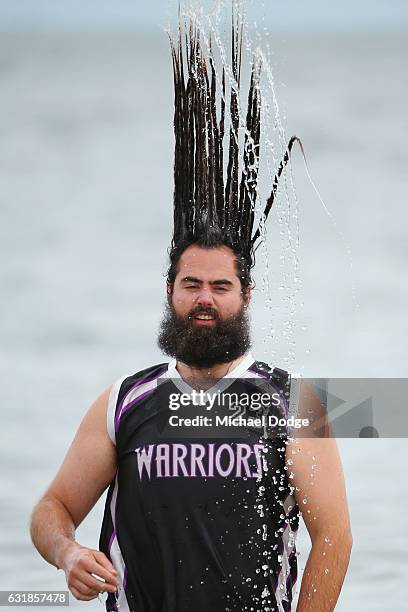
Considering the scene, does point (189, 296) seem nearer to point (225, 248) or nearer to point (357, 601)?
point (225, 248)

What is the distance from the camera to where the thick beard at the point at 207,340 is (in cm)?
335

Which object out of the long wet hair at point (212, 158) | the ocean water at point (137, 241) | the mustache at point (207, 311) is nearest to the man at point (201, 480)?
the mustache at point (207, 311)

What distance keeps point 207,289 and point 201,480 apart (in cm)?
44

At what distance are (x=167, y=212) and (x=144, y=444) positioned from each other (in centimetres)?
578

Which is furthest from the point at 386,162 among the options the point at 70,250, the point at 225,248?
the point at 225,248

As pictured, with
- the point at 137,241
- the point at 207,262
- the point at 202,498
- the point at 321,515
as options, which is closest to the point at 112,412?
the point at 202,498

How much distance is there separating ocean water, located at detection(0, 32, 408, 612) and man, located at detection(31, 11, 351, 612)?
4.91 feet

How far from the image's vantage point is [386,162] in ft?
30.7

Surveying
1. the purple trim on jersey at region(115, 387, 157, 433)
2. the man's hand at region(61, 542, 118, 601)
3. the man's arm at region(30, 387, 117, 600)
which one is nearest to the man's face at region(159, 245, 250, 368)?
the purple trim on jersey at region(115, 387, 157, 433)

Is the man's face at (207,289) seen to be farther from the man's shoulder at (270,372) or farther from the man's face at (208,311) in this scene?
the man's shoulder at (270,372)

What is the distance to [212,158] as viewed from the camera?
3744 mm

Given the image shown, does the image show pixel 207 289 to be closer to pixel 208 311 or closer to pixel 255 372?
pixel 208 311

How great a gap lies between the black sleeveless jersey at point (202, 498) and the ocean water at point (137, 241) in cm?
152

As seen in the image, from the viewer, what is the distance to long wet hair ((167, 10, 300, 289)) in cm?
363
